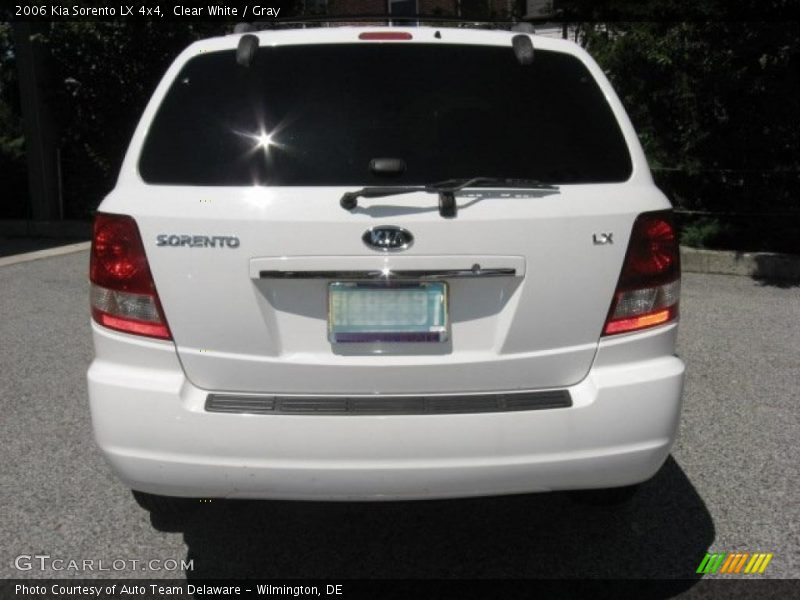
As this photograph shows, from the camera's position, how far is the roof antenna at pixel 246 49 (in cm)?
262

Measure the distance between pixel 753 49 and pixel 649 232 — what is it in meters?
6.96

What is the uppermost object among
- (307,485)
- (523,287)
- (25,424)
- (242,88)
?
(242,88)

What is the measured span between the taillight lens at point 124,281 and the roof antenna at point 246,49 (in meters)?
0.65

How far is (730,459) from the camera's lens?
3816 mm

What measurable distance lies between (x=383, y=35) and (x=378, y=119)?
13.7 inches

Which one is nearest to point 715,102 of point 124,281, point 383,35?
point 383,35

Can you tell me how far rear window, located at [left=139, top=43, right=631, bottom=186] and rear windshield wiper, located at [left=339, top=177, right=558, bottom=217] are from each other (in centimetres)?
7

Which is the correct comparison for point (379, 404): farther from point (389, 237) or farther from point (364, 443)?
point (389, 237)

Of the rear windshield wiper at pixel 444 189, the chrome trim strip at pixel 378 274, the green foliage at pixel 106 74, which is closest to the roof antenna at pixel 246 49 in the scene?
the rear windshield wiper at pixel 444 189

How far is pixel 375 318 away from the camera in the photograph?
232 centimetres

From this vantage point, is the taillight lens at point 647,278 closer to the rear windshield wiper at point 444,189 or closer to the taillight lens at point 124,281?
the rear windshield wiper at point 444,189

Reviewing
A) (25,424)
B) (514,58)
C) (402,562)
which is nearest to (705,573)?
(402,562)

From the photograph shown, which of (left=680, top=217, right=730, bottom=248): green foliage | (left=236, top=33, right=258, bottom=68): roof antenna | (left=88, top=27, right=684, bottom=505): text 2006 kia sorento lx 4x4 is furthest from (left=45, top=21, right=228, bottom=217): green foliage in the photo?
(left=88, top=27, right=684, bottom=505): text 2006 kia sorento lx 4x4

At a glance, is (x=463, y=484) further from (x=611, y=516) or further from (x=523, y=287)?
(x=611, y=516)
